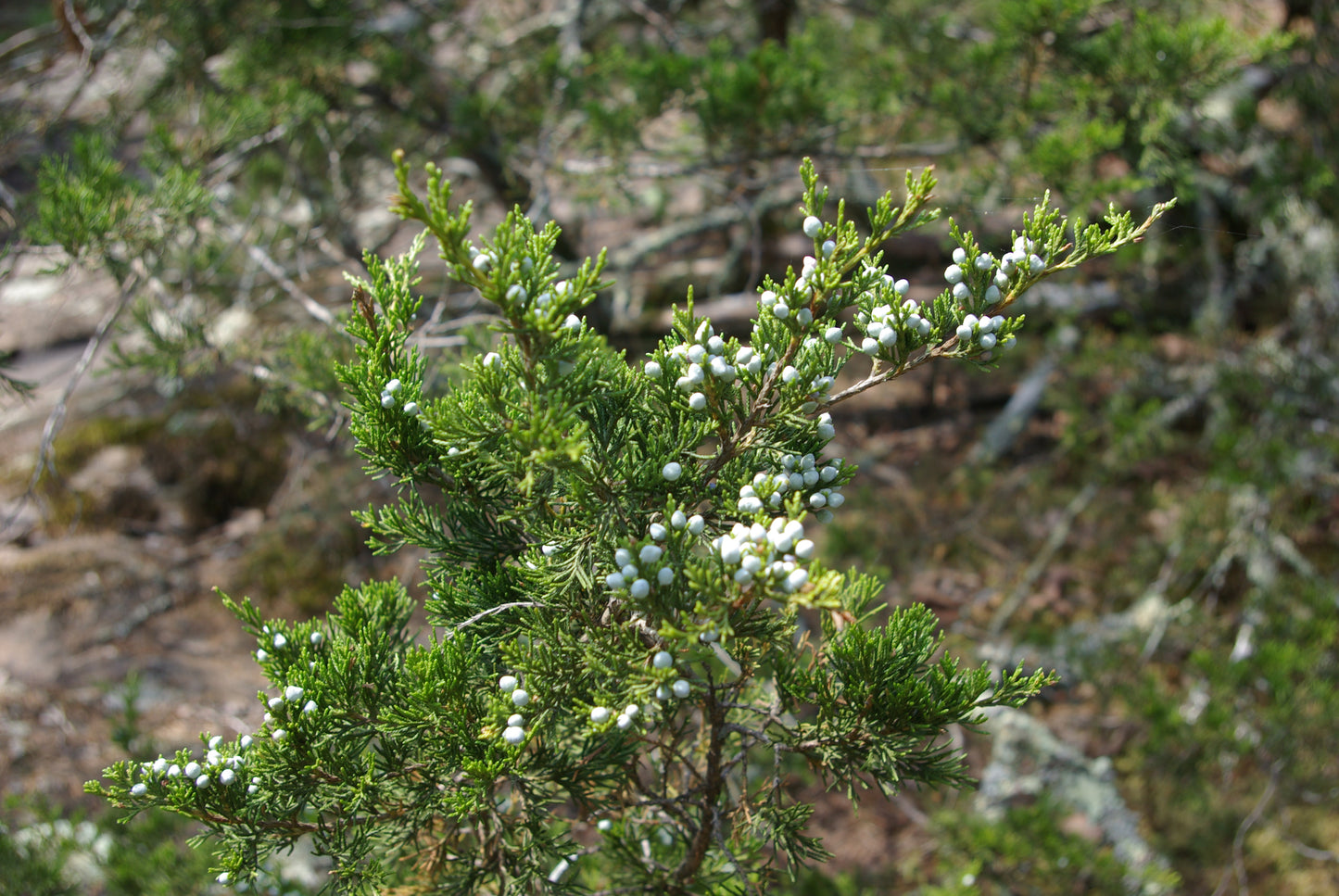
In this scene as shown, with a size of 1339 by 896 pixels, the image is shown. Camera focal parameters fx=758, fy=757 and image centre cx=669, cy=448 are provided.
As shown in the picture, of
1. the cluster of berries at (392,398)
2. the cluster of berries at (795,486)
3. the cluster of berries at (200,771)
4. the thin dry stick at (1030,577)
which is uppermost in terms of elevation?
the cluster of berries at (392,398)

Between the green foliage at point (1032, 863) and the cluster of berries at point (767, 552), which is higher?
the cluster of berries at point (767, 552)

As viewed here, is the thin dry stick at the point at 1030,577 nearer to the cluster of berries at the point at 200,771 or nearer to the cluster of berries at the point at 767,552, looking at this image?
the cluster of berries at the point at 767,552

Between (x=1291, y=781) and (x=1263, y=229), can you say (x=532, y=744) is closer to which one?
(x=1291, y=781)

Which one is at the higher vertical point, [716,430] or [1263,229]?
[716,430]

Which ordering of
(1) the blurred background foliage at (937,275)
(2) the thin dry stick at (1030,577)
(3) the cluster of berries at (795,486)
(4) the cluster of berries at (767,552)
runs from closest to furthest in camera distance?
(4) the cluster of berries at (767,552) → (3) the cluster of berries at (795,486) → (1) the blurred background foliage at (937,275) → (2) the thin dry stick at (1030,577)

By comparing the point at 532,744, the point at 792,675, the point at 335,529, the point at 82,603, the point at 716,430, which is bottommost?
the point at 792,675

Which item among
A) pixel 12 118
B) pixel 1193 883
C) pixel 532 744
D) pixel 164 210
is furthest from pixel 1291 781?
pixel 12 118

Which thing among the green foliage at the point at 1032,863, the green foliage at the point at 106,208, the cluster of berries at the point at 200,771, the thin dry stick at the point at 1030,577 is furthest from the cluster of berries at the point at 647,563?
the thin dry stick at the point at 1030,577
